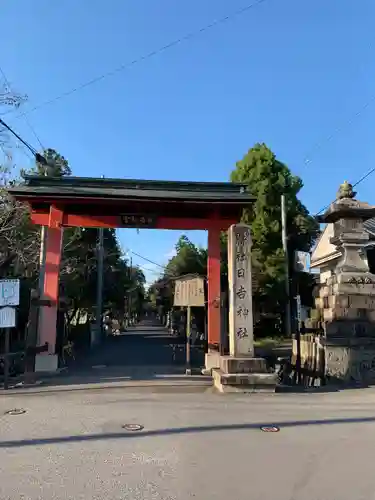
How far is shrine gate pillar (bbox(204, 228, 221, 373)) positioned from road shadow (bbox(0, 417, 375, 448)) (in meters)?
5.75

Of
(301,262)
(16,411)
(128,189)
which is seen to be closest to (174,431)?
(16,411)

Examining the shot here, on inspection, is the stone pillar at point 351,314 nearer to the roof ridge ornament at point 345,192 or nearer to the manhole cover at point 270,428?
the roof ridge ornament at point 345,192

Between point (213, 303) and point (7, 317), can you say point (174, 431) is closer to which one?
point (7, 317)

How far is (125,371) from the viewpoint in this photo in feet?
43.9

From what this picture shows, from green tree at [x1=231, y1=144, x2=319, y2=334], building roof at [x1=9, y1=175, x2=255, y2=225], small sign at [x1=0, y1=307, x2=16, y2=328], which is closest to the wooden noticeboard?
building roof at [x1=9, y1=175, x2=255, y2=225]

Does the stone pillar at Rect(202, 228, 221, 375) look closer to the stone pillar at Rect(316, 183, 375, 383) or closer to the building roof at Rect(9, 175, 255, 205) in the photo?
the building roof at Rect(9, 175, 255, 205)

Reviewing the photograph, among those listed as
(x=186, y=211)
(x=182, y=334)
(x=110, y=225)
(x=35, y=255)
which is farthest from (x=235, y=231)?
(x=182, y=334)

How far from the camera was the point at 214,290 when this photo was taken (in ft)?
45.6

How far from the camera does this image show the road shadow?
6.08 meters

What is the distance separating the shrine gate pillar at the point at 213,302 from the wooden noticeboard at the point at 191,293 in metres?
0.52

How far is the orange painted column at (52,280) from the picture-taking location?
12.8 metres

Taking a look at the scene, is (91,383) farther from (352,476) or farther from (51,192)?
(352,476)

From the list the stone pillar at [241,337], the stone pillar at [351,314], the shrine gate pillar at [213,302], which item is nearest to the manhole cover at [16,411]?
the stone pillar at [241,337]

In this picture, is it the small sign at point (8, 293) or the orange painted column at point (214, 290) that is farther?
the orange painted column at point (214, 290)
